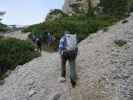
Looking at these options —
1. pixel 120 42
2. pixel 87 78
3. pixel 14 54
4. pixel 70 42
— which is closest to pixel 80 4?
pixel 14 54

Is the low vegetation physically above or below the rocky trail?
above

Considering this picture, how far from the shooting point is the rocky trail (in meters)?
17.5

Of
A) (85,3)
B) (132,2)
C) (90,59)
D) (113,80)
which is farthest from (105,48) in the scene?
(85,3)

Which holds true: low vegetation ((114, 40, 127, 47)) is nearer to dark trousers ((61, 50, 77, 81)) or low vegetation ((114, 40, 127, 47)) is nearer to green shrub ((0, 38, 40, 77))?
dark trousers ((61, 50, 77, 81))

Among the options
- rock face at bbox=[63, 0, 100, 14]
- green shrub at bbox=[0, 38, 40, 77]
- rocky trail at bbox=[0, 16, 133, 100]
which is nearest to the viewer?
rocky trail at bbox=[0, 16, 133, 100]

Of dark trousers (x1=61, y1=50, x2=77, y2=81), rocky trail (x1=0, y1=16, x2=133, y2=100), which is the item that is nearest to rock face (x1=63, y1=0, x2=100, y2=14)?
rocky trail (x1=0, y1=16, x2=133, y2=100)

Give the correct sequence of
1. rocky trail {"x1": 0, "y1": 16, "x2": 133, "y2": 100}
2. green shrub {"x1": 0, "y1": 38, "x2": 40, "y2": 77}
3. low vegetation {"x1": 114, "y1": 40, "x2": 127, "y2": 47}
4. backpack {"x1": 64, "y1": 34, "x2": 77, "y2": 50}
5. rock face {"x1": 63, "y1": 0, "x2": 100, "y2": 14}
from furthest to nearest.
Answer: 1. rock face {"x1": 63, "y1": 0, "x2": 100, "y2": 14}
2. green shrub {"x1": 0, "y1": 38, "x2": 40, "y2": 77}
3. low vegetation {"x1": 114, "y1": 40, "x2": 127, "y2": 47}
4. backpack {"x1": 64, "y1": 34, "x2": 77, "y2": 50}
5. rocky trail {"x1": 0, "y1": 16, "x2": 133, "y2": 100}

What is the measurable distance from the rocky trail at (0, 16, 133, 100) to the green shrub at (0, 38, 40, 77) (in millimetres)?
2872

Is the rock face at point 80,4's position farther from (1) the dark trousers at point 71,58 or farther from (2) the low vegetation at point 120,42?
(1) the dark trousers at point 71,58

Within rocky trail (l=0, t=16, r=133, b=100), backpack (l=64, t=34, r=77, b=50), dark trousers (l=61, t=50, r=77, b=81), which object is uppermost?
backpack (l=64, t=34, r=77, b=50)

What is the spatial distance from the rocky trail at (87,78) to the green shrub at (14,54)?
2872 mm

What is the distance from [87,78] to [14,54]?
37.1 feet

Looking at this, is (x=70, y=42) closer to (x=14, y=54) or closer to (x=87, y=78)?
(x=87, y=78)

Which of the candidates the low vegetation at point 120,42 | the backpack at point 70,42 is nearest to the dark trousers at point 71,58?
the backpack at point 70,42
